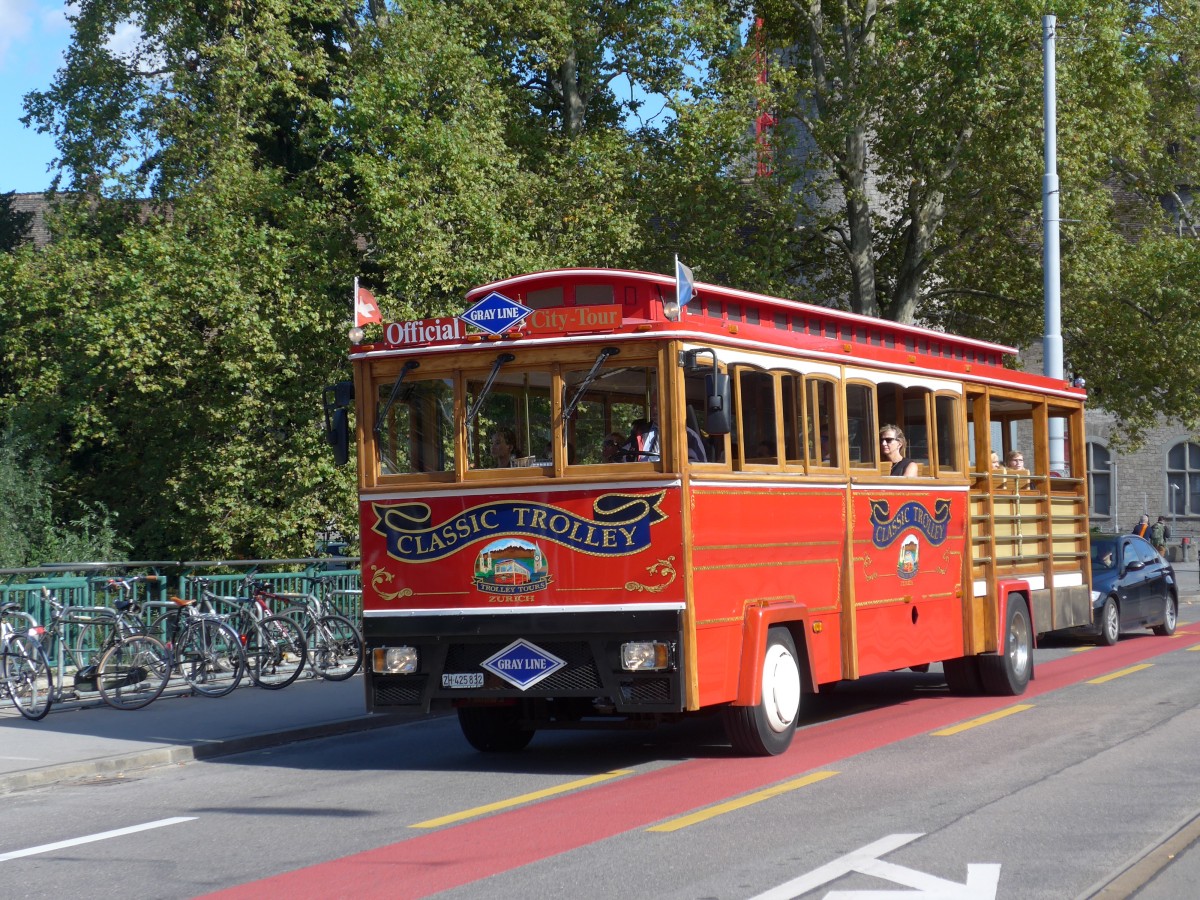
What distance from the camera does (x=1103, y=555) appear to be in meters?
21.9

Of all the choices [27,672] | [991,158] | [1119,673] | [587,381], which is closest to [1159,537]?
[991,158]

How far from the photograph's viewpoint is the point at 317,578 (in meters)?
19.6

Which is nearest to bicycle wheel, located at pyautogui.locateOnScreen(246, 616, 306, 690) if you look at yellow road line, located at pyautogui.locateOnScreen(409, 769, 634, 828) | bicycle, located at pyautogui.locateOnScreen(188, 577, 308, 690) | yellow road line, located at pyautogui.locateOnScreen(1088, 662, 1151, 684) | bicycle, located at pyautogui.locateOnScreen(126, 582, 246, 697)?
bicycle, located at pyautogui.locateOnScreen(188, 577, 308, 690)

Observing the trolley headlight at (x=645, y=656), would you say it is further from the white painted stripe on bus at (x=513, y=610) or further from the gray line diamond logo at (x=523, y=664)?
the gray line diamond logo at (x=523, y=664)

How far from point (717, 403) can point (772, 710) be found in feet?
7.89

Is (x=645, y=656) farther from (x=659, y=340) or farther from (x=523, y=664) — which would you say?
(x=659, y=340)

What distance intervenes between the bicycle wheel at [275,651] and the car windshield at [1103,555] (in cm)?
1107

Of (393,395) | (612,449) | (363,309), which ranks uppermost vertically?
(363,309)

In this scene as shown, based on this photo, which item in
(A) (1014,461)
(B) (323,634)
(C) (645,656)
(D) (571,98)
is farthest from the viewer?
(D) (571,98)

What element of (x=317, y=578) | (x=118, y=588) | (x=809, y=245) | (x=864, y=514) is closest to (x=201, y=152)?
(x=317, y=578)

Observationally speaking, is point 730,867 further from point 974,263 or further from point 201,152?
point 974,263

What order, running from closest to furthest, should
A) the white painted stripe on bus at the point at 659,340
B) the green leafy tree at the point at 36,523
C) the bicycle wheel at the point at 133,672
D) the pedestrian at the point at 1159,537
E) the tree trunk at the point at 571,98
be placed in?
the white painted stripe on bus at the point at 659,340, the bicycle wheel at the point at 133,672, the green leafy tree at the point at 36,523, the tree trunk at the point at 571,98, the pedestrian at the point at 1159,537

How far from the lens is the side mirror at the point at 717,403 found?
33.1 ft

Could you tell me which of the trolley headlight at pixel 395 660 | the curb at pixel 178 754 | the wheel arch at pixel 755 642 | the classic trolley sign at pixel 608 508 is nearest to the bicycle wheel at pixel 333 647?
the curb at pixel 178 754
